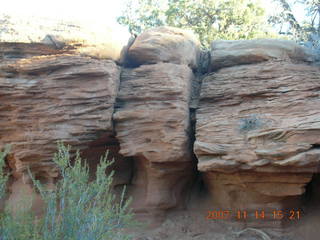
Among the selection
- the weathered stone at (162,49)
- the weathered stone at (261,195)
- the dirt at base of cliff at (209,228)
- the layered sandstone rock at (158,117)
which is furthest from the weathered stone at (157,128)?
the weathered stone at (261,195)

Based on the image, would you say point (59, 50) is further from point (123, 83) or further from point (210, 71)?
point (210, 71)

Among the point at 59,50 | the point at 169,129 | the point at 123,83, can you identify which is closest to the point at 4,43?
the point at 59,50

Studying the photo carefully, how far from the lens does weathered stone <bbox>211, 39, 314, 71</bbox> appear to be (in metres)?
7.59

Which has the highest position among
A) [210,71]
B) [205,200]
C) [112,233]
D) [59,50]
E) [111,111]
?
[59,50]

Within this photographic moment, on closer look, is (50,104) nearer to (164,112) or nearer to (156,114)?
(156,114)

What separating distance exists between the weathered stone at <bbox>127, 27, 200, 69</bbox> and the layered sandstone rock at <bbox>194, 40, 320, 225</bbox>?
29.8 inches

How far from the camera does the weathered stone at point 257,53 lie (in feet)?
24.9

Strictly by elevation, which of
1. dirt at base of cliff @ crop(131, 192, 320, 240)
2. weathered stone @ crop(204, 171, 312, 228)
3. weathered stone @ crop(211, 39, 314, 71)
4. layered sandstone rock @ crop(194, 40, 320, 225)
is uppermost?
weathered stone @ crop(211, 39, 314, 71)

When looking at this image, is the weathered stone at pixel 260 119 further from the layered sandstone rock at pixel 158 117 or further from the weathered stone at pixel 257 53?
→ the layered sandstone rock at pixel 158 117

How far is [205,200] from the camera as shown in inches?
305

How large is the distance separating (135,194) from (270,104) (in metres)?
3.26

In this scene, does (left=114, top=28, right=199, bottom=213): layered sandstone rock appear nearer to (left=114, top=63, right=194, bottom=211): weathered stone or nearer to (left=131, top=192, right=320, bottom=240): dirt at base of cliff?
(left=114, top=63, right=194, bottom=211): weathered stone

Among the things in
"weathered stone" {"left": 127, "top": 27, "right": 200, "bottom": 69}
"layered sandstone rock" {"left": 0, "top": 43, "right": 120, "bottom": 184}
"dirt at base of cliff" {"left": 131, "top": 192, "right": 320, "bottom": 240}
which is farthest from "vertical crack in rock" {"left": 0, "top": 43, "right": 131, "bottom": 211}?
"dirt at base of cliff" {"left": 131, "top": 192, "right": 320, "bottom": 240}

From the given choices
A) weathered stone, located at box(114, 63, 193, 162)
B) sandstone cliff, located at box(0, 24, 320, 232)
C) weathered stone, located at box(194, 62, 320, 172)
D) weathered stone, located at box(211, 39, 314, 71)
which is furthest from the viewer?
weathered stone, located at box(211, 39, 314, 71)
